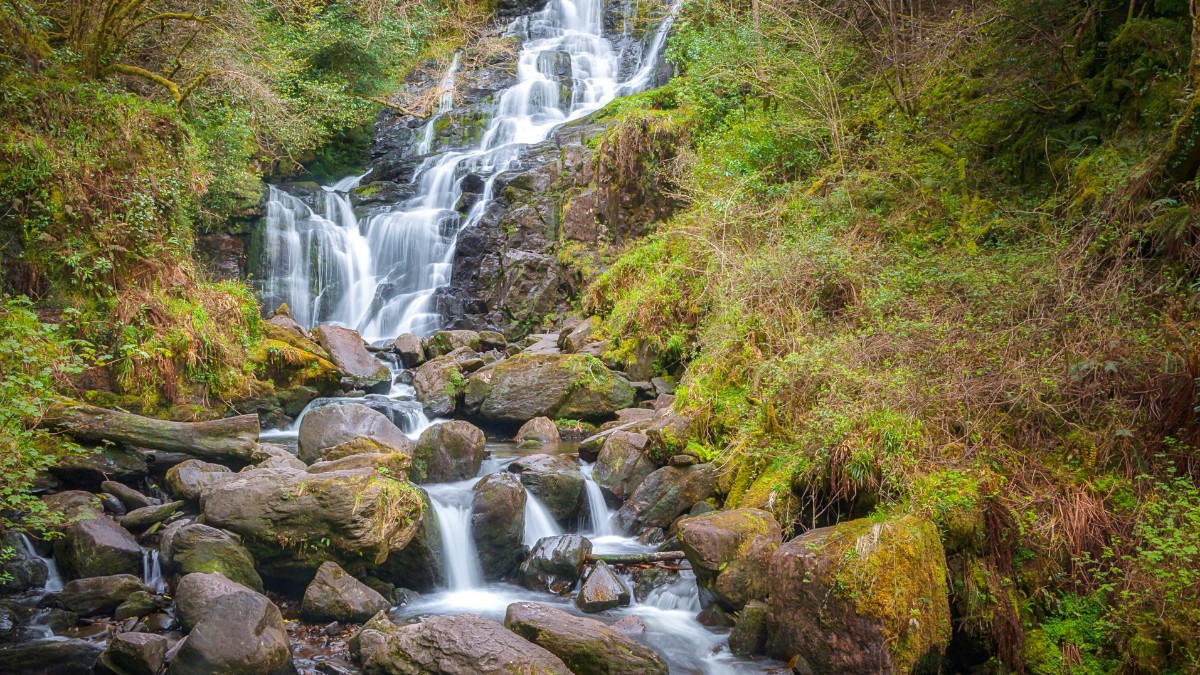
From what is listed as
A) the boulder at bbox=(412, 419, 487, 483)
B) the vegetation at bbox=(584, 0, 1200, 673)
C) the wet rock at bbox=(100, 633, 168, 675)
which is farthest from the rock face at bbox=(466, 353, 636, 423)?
the wet rock at bbox=(100, 633, 168, 675)

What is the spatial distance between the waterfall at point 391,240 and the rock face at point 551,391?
5.07 m

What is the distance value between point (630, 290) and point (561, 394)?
9.05 ft

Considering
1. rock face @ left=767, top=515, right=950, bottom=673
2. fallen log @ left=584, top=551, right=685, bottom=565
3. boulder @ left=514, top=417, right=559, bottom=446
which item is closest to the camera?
rock face @ left=767, top=515, right=950, bottom=673

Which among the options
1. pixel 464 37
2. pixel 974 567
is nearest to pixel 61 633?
pixel 974 567

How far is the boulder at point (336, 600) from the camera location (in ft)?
20.4

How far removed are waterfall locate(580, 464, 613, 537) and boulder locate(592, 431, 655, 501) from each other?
0.11m

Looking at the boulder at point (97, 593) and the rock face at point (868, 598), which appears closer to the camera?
the rock face at point (868, 598)

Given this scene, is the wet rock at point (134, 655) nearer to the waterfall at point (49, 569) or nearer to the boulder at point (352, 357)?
the waterfall at point (49, 569)

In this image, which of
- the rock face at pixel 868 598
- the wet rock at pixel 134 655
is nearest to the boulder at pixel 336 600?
the wet rock at pixel 134 655

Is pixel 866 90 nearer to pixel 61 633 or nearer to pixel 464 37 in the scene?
pixel 61 633

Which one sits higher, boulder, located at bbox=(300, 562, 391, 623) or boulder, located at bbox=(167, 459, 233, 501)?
boulder, located at bbox=(167, 459, 233, 501)

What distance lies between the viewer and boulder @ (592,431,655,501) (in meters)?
8.62

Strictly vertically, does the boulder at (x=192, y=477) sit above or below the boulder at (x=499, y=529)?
above

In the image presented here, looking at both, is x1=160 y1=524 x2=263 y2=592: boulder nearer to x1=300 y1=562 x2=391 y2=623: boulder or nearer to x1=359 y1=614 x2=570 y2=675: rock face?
x1=300 y1=562 x2=391 y2=623: boulder
